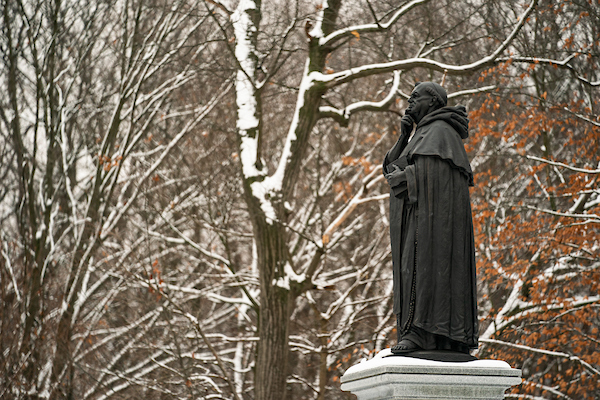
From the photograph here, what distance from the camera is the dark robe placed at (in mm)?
4973

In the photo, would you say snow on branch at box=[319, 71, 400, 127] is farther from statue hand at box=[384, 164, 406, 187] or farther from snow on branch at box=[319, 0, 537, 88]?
statue hand at box=[384, 164, 406, 187]

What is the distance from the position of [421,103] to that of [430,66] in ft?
21.7

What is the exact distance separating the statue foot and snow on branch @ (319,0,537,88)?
7.28 meters

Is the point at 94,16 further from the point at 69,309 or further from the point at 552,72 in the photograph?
the point at 552,72

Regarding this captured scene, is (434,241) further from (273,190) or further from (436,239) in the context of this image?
(273,190)

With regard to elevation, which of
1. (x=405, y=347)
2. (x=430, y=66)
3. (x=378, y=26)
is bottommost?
(x=405, y=347)

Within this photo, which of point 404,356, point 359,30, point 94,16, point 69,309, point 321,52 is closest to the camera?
point 404,356

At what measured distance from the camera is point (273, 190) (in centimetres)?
1244

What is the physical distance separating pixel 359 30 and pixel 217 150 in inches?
244

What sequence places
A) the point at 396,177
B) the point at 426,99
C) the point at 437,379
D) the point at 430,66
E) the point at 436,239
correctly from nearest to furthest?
the point at 437,379 → the point at 436,239 → the point at 396,177 → the point at 426,99 → the point at 430,66

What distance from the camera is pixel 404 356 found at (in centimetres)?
488

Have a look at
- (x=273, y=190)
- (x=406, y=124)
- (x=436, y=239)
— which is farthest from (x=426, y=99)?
(x=273, y=190)

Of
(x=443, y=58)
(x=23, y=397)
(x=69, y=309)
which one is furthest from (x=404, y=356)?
(x=443, y=58)

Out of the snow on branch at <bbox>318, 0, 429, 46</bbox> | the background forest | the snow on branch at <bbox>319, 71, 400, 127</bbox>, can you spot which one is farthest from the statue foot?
the snow on branch at <bbox>319, 71, 400, 127</bbox>
